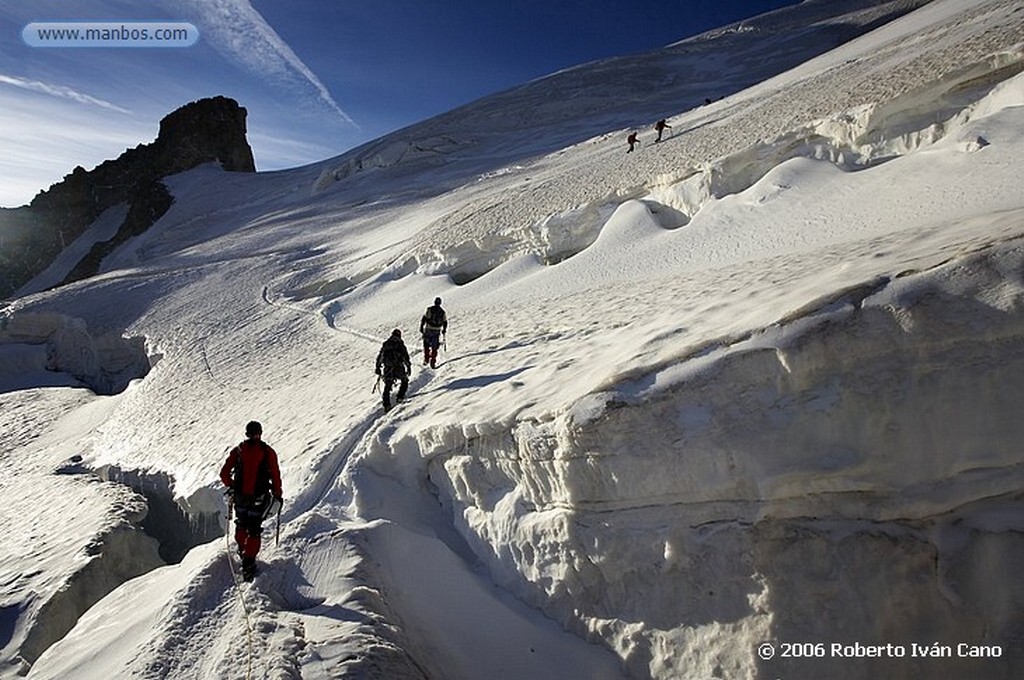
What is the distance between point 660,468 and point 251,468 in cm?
365

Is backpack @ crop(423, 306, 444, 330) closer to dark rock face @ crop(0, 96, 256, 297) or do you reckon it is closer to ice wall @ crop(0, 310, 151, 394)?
ice wall @ crop(0, 310, 151, 394)

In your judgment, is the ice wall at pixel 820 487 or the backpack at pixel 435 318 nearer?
the ice wall at pixel 820 487

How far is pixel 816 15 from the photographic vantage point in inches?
2271

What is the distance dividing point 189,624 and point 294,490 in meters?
2.46

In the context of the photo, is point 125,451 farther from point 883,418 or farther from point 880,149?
point 880,149

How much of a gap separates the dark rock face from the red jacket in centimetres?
4543

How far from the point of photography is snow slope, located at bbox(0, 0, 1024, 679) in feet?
12.9

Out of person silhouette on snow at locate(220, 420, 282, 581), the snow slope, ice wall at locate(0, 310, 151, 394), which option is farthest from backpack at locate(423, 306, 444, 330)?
ice wall at locate(0, 310, 151, 394)

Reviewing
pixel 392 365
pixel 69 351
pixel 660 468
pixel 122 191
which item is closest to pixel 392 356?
pixel 392 365

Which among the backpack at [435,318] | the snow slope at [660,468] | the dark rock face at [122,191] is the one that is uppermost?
the dark rock face at [122,191]

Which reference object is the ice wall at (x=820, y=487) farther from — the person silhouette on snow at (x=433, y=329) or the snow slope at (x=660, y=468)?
the person silhouette on snow at (x=433, y=329)

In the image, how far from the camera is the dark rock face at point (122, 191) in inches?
1800

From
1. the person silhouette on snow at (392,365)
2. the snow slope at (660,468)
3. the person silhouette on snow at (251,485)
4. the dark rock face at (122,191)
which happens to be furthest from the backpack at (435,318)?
the dark rock face at (122,191)

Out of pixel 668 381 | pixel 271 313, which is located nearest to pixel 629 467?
pixel 668 381
